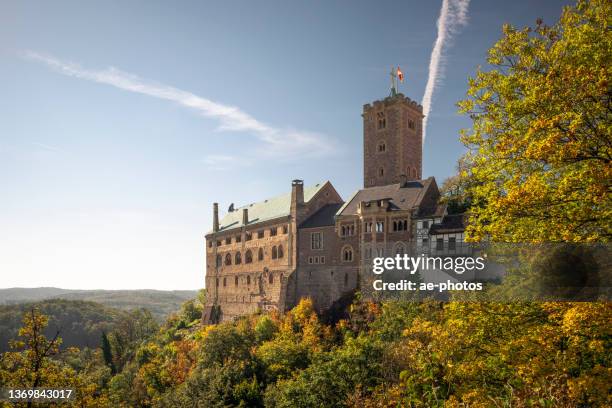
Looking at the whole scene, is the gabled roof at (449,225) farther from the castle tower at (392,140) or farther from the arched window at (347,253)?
the castle tower at (392,140)

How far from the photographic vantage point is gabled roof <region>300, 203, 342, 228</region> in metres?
59.8

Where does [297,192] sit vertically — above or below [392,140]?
below

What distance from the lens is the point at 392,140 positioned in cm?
6278

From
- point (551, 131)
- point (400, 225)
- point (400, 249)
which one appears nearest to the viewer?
point (551, 131)

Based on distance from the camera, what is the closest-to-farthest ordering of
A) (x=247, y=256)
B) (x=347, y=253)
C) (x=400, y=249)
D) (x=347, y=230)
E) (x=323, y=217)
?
(x=400, y=249), (x=347, y=253), (x=347, y=230), (x=323, y=217), (x=247, y=256)

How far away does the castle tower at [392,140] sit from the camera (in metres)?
62.2

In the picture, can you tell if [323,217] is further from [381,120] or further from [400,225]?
[381,120]

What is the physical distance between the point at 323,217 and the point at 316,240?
134 inches

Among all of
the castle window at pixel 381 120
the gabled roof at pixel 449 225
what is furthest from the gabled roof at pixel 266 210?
the gabled roof at pixel 449 225

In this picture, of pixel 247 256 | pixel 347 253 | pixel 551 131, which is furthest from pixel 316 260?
pixel 551 131

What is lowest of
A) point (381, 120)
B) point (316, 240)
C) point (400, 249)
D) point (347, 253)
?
point (347, 253)

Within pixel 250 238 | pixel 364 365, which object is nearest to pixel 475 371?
pixel 364 365

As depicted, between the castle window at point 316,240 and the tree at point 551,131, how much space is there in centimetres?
4189

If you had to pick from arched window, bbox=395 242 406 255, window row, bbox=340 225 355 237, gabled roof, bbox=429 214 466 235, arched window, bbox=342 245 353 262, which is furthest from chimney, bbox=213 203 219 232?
gabled roof, bbox=429 214 466 235
